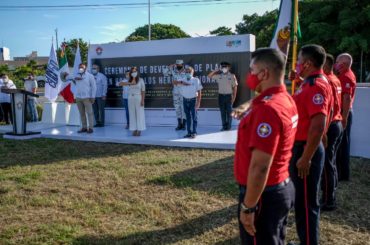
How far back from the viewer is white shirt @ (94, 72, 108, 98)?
38.5 ft

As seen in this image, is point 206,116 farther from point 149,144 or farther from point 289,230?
point 289,230

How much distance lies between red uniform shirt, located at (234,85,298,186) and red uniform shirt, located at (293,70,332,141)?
38.1 inches

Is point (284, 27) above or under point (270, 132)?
above

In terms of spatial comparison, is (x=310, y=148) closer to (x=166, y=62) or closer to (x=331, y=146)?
(x=331, y=146)

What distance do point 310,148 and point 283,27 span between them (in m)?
5.03

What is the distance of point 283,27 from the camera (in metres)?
7.75

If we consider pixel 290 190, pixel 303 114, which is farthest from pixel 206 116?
pixel 290 190

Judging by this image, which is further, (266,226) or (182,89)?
(182,89)

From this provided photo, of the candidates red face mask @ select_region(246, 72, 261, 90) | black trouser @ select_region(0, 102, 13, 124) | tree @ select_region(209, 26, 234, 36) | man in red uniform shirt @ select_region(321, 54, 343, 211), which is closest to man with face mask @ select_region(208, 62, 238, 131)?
Answer: man in red uniform shirt @ select_region(321, 54, 343, 211)

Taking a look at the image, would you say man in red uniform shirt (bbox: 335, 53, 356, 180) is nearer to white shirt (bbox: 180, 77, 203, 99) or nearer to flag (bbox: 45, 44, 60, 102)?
white shirt (bbox: 180, 77, 203, 99)

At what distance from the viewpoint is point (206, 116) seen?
11242 millimetres

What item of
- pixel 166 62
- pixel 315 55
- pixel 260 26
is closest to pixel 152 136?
pixel 166 62

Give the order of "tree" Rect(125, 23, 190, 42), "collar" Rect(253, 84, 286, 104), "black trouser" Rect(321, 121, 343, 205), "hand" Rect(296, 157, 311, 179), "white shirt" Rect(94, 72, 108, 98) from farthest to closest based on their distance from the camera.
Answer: "tree" Rect(125, 23, 190, 42) → "white shirt" Rect(94, 72, 108, 98) → "black trouser" Rect(321, 121, 343, 205) → "hand" Rect(296, 157, 311, 179) → "collar" Rect(253, 84, 286, 104)

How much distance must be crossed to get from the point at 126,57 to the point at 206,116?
10.7 feet
